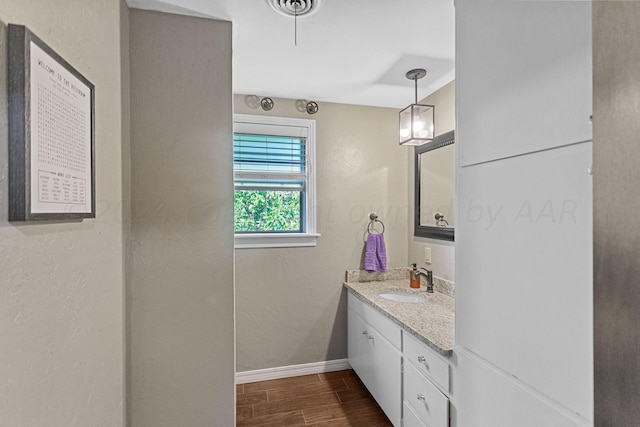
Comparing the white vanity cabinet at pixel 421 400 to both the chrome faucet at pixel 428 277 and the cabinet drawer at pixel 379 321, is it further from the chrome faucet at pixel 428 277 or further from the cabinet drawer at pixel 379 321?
the chrome faucet at pixel 428 277

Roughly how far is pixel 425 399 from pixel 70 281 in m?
1.64

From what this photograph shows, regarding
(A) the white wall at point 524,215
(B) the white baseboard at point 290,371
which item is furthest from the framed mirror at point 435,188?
(B) the white baseboard at point 290,371

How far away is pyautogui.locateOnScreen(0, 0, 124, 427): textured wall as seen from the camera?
69 cm

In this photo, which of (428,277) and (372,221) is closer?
(428,277)

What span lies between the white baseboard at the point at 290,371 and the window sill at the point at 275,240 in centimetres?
102

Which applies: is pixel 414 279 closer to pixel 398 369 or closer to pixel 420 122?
pixel 398 369

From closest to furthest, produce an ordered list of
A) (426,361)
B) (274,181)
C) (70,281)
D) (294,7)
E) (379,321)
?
(70,281)
(294,7)
(426,361)
(379,321)
(274,181)

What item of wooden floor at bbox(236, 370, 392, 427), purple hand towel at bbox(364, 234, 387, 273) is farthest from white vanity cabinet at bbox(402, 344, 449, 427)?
purple hand towel at bbox(364, 234, 387, 273)

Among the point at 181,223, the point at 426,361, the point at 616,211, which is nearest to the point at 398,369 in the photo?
the point at 426,361

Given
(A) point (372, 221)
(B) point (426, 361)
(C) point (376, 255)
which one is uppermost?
(A) point (372, 221)

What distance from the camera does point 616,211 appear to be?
0.37 metres

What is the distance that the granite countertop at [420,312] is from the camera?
1559 millimetres

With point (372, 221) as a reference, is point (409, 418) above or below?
below

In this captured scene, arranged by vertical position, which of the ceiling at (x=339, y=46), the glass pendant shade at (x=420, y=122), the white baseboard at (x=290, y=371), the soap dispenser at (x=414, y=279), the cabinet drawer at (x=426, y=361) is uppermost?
the ceiling at (x=339, y=46)
